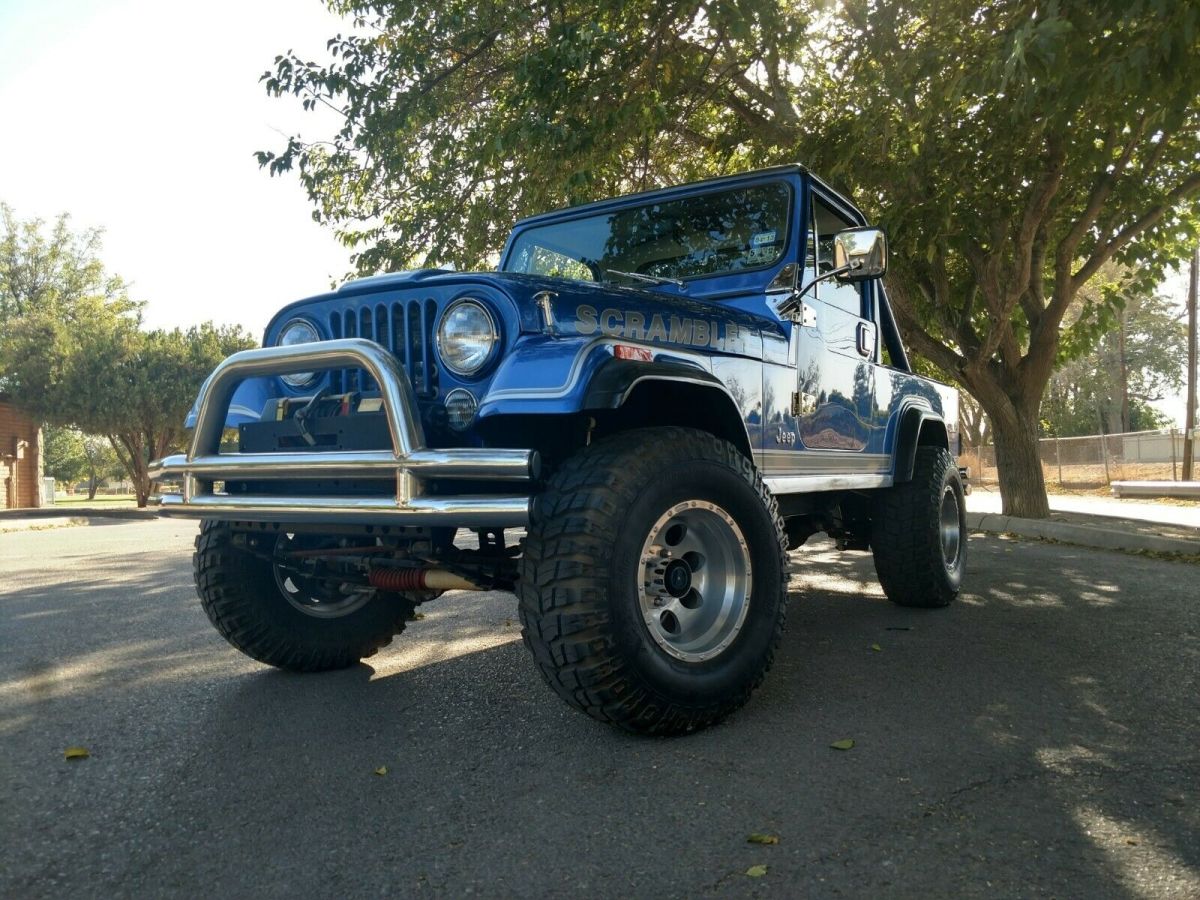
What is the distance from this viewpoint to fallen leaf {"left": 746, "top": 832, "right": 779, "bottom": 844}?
2.43 metres

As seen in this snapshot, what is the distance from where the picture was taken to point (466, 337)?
11.2ft

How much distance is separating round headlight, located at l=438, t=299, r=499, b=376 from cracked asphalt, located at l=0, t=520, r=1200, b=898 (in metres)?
1.31

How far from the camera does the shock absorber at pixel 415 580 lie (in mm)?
3482

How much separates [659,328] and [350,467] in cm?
126

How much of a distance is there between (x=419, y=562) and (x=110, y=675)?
76.5 inches

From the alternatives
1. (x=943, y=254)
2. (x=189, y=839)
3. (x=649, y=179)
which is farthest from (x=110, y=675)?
(x=943, y=254)

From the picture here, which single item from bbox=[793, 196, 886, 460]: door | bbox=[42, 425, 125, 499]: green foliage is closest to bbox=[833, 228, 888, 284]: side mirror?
bbox=[793, 196, 886, 460]: door

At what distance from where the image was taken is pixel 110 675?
14.8 ft

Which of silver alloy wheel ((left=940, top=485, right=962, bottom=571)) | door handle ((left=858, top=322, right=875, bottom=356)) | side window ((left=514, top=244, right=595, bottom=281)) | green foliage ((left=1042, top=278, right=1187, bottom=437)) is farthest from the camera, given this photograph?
green foliage ((left=1042, top=278, right=1187, bottom=437))

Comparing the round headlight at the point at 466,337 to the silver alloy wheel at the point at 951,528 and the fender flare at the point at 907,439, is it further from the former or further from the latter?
the silver alloy wheel at the point at 951,528

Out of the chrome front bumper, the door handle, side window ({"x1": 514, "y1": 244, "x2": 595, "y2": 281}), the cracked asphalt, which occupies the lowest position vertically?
the cracked asphalt

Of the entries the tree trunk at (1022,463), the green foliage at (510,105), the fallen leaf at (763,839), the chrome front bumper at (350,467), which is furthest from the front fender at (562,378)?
the tree trunk at (1022,463)

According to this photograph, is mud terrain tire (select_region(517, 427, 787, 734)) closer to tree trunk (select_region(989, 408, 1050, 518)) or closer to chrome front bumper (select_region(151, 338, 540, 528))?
chrome front bumper (select_region(151, 338, 540, 528))

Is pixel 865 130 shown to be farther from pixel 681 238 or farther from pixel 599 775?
pixel 599 775
